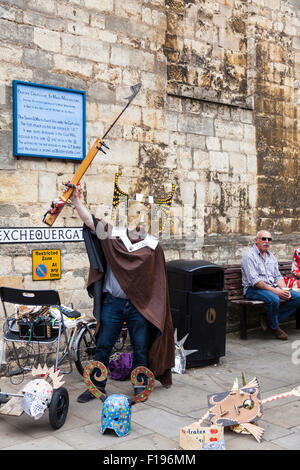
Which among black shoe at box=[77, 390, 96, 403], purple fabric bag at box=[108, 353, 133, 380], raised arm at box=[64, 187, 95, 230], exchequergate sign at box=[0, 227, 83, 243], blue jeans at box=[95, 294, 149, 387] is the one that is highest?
raised arm at box=[64, 187, 95, 230]

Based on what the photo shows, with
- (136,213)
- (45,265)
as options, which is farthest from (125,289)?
(136,213)

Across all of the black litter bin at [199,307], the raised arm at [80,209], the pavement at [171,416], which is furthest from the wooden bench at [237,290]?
the raised arm at [80,209]

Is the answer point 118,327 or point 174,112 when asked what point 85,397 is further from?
point 174,112

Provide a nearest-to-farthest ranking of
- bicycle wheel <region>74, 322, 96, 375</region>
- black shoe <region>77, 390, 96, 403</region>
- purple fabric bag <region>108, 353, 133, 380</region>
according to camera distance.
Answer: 1. black shoe <region>77, 390, 96, 403</region>
2. bicycle wheel <region>74, 322, 96, 375</region>
3. purple fabric bag <region>108, 353, 133, 380</region>

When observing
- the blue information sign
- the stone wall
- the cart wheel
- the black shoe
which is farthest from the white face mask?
the cart wheel

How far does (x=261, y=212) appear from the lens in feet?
28.7

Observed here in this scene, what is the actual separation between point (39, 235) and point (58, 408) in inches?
92.5

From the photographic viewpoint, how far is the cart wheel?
4305mm

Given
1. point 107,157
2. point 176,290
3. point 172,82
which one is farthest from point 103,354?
point 172,82

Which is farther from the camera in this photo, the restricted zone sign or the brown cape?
the restricted zone sign

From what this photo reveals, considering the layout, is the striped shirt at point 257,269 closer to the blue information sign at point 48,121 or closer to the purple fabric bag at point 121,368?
the purple fabric bag at point 121,368

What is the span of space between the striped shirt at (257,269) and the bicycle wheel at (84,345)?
106 inches

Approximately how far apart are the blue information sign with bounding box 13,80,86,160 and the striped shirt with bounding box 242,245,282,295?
2.83m

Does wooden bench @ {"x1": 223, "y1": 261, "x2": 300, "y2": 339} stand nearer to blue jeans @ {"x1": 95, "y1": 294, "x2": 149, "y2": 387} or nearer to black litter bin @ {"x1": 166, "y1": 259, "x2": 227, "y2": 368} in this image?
black litter bin @ {"x1": 166, "y1": 259, "x2": 227, "y2": 368}
